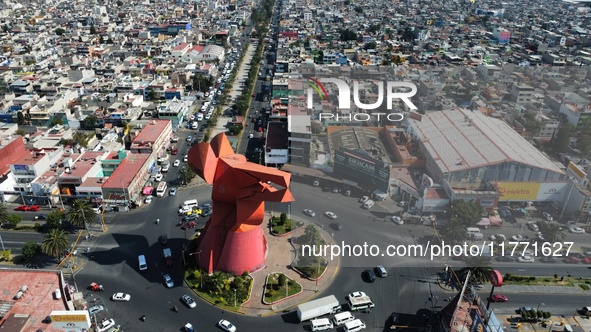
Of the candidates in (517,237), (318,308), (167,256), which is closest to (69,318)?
(167,256)

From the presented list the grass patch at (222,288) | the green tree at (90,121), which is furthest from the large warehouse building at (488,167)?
the green tree at (90,121)

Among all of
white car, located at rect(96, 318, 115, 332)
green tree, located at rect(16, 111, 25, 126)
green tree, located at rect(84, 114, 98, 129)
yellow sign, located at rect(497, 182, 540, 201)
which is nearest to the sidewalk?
white car, located at rect(96, 318, 115, 332)

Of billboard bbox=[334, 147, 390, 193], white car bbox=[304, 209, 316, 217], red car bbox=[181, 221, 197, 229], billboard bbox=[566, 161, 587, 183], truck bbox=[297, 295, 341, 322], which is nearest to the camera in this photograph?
truck bbox=[297, 295, 341, 322]

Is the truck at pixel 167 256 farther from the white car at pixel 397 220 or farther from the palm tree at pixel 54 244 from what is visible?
the white car at pixel 397 220

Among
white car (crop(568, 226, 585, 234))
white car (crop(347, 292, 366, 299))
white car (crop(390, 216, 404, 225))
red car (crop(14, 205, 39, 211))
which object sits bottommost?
white car (crop(568, 226, 585, 234))

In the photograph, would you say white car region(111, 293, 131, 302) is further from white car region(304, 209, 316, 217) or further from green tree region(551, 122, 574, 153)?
green tree region(551, 122, 574, 153)
